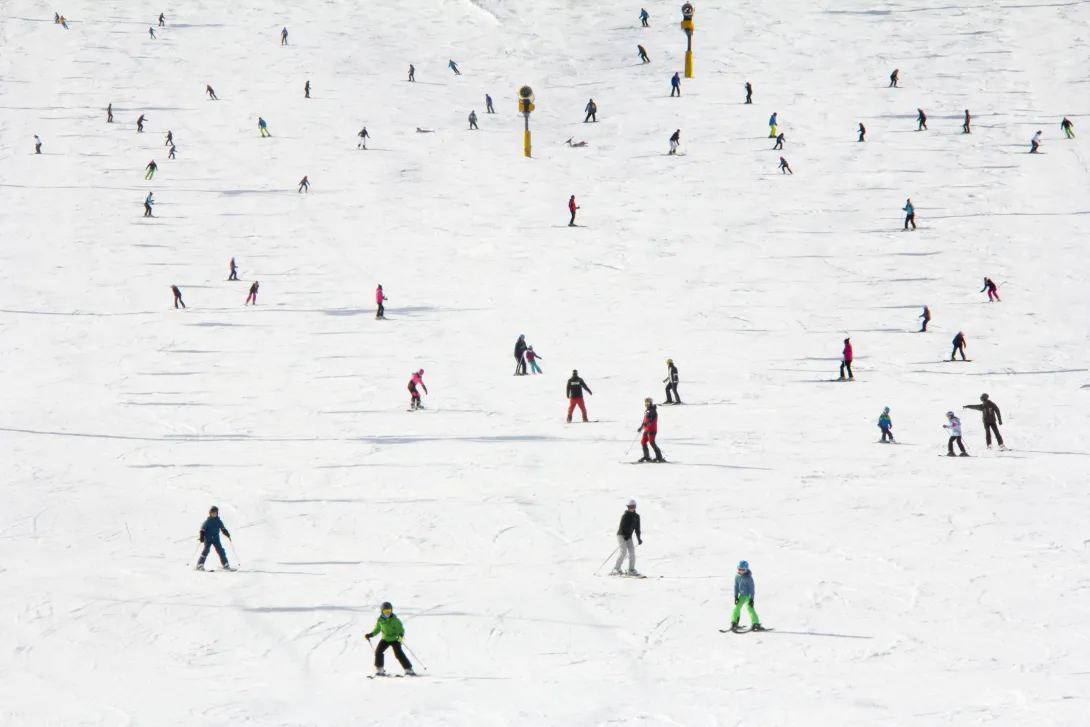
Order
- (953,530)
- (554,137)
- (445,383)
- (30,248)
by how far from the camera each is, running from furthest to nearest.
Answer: (554,137), (30,248), (445,383), (953,530)

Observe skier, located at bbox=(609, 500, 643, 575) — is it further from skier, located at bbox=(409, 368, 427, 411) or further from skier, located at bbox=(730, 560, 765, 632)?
skier, located at bbox=(409, 368, 427, 411)

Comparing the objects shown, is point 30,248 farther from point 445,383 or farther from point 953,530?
point 953,530

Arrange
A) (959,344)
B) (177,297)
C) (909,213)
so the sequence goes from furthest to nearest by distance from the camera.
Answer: (909,213)
(177,297)
(959,344)

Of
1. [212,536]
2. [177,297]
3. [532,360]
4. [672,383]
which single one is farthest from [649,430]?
[177,297]

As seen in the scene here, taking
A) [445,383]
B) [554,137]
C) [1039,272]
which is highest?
[554,137]

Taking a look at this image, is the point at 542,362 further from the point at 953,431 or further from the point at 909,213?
the point at 909,213

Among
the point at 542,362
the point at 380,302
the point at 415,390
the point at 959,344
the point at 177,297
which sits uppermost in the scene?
the point at 177,297

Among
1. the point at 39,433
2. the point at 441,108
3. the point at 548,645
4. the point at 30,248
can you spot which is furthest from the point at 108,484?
the point at 441,108

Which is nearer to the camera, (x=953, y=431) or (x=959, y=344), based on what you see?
(x=953, y=431)
